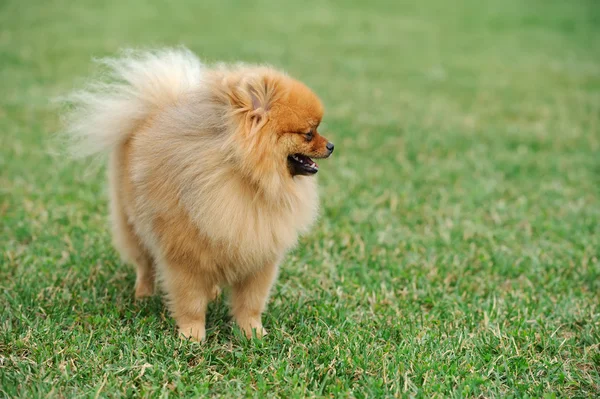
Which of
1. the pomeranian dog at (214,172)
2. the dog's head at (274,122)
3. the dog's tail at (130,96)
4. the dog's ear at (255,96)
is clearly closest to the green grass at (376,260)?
the pomeranian dog at (214,172)

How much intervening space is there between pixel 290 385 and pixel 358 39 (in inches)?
453

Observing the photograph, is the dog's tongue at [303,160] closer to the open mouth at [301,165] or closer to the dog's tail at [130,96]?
the open mouth at [301,165]

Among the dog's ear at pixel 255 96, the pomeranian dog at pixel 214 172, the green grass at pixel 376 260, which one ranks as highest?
the dog's ear at pixel 255 96

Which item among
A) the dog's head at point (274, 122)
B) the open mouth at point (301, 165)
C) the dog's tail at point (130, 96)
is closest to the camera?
the dog's head at point (274, 122)

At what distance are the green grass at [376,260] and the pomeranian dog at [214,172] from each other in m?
0.36

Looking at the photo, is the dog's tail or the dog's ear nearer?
the dog's ear

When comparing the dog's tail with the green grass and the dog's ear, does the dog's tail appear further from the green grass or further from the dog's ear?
the green grass

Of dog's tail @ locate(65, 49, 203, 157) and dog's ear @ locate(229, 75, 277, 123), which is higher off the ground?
dog's ear @ locate(229, 75, 277, 123)

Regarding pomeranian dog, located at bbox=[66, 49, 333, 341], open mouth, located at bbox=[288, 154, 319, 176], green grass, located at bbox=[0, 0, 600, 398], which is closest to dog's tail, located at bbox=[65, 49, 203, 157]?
pomeranian dog, located at bbox=[66, 49, 333, 341]

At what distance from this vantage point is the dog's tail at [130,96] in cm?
333

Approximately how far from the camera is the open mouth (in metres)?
2.86

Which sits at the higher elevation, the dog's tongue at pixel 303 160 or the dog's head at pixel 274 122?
the dog's head at pixel 274 122

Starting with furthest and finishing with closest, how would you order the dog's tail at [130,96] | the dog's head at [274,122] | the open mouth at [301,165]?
the dog's tail at [130,96] → the open mouth at [301,165] → the dog's head at [274,122]

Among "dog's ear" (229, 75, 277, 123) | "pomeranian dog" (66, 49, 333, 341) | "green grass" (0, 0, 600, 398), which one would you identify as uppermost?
"dog's ear" (229, 75, 277, 123)
